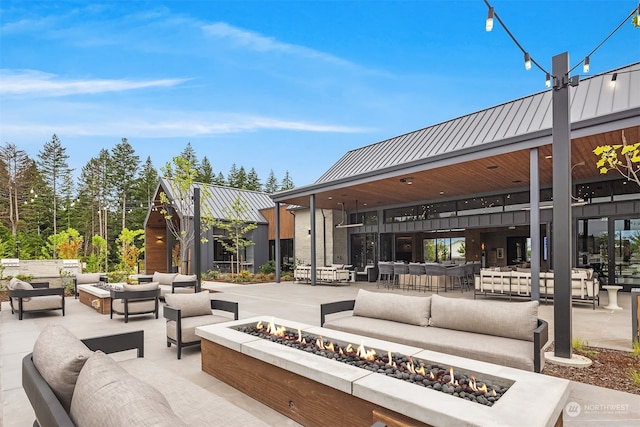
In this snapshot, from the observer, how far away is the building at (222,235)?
65.1ft

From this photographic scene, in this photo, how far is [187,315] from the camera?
18.0ft

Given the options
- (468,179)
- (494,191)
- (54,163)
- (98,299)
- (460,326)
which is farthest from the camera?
(54,163)

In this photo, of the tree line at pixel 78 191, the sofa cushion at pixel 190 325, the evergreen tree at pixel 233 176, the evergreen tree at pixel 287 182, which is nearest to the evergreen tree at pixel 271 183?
the evergreen tree at pixel 287 182

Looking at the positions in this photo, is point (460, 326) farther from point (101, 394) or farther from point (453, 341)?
point (101, 394)

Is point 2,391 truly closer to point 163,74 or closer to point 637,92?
point 637,92

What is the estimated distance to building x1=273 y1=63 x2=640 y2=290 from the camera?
8.59m

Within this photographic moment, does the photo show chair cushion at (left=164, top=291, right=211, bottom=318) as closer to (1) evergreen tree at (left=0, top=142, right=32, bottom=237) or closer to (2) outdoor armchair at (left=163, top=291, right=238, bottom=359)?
(2) outdoor armchair at (left=163, top=291, right=238, bottom=359)

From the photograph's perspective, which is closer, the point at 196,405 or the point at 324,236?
the point at 196,405

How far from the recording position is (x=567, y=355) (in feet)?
15.1

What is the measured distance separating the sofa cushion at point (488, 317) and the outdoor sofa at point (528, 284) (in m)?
5.54

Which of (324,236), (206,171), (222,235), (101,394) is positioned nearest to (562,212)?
(101,394)

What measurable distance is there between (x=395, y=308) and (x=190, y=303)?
3014mm

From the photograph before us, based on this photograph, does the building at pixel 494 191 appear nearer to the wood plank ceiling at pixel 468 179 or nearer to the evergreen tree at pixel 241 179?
the wood plank ceiling at pixel 468 179

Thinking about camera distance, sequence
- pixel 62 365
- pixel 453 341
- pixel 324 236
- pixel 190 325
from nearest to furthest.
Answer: pixel 62 365, pixel 453 341, pixel 190 325, pixel 324 236
